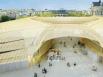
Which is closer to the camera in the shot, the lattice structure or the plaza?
the plaza

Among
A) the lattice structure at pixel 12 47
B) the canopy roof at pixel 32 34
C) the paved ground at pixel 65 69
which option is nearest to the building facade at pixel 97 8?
the canopy roof at pixel 32 34

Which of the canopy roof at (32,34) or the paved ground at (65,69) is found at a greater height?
the canopy roof at (32,34)

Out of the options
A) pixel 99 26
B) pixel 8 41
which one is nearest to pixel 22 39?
pixel 8 41

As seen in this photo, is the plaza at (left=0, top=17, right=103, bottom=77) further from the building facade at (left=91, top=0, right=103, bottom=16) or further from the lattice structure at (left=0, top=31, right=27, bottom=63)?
the building facade at (left=91, top=0, right=103, bottom=16)

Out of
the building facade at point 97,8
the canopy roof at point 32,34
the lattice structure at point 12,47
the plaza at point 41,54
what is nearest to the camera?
the plaza at point 41,54

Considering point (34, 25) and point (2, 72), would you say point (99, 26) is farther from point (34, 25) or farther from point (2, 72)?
point (2, 72)

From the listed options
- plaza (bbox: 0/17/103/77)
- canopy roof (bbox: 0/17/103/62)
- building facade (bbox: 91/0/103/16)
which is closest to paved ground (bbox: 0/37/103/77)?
plaza (bbox: 0/17/103/77)

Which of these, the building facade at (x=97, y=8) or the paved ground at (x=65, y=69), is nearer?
the paved ground at (x=65, y=69)

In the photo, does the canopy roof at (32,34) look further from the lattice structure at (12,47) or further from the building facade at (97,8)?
the building facade at (97,8)

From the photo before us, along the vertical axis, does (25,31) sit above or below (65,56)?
above

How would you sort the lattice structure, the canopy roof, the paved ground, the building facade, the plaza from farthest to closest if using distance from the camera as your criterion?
the building facade → the canopy roof → the lattice structure → the plaza → the paved ground

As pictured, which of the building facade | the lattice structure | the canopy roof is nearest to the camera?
the lattice structure
